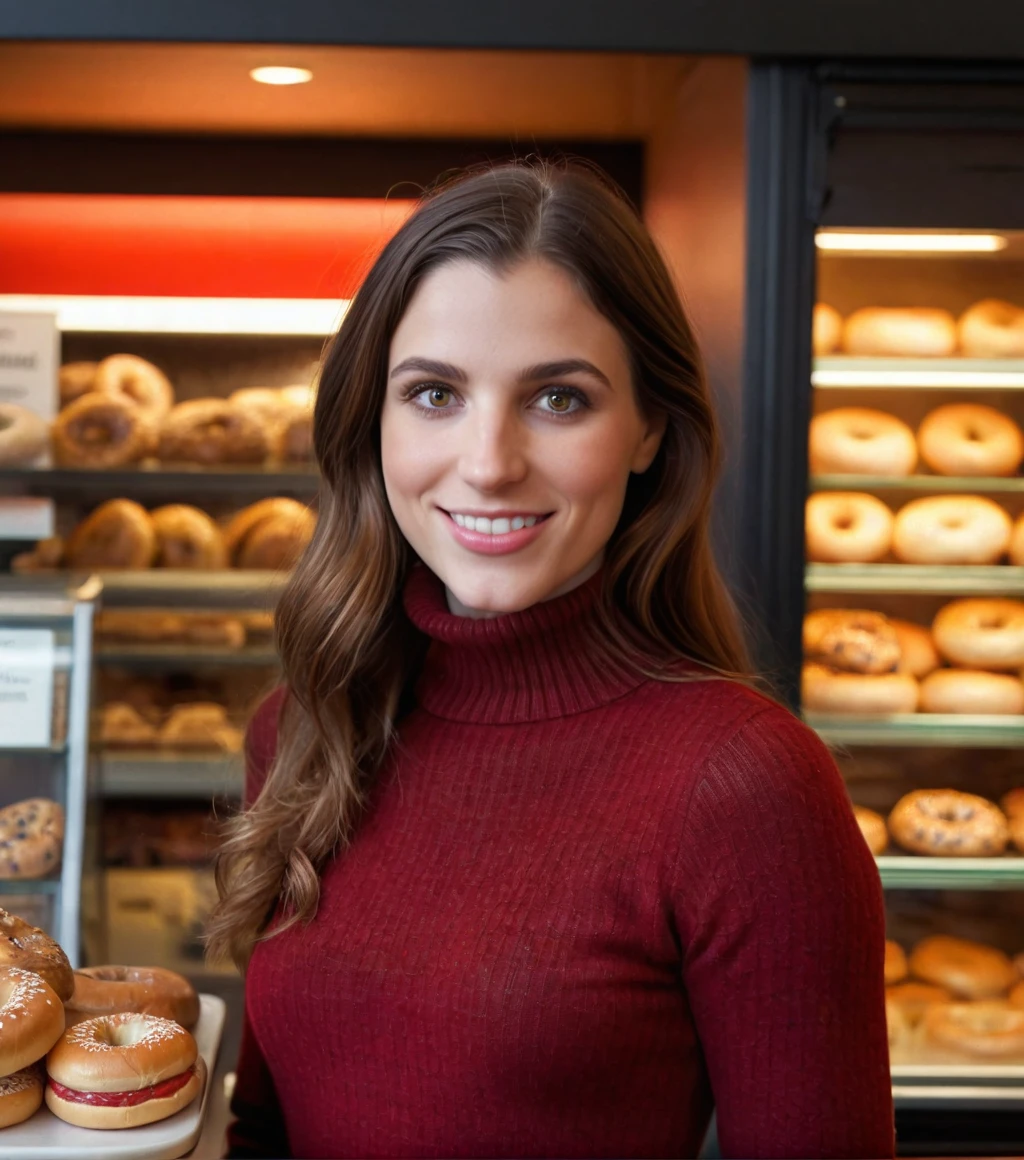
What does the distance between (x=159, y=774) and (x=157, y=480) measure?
1.92 ft

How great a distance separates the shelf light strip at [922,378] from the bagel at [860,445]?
7 cm

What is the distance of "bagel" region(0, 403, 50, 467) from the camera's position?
7.84ft

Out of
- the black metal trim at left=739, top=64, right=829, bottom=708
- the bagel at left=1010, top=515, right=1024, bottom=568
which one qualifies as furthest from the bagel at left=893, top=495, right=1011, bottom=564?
the black metal trim at left=739, top=64, right=829, bottom=708

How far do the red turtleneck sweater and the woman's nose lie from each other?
18 cm

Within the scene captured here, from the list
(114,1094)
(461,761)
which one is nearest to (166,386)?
(461,761)

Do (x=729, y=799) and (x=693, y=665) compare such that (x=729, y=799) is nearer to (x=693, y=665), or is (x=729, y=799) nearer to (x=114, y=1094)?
(x=693, y=665)

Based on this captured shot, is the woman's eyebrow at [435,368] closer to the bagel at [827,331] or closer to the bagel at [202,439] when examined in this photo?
the bagel at [827,331]

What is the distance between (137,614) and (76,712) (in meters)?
0.45

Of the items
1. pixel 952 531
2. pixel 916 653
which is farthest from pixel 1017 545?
pixel 916 653

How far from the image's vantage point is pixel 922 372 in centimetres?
229

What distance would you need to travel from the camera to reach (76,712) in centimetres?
222

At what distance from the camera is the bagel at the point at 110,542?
8.50 feet

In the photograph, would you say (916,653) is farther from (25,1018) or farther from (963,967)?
(25,1018)

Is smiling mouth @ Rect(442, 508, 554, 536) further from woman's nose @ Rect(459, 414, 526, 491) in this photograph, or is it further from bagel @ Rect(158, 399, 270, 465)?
bagel @ Rect(158, 399, 270, 465)
